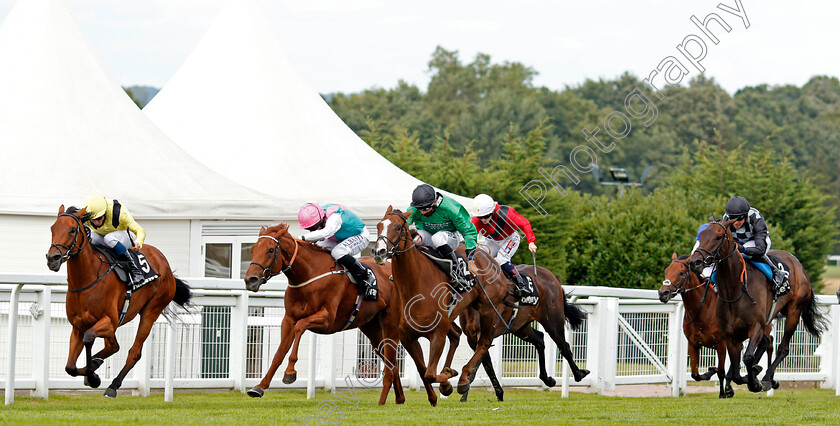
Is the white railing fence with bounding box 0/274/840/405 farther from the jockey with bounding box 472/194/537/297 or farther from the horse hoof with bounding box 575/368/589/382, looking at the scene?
the jockey with bounding box 472/194/537/297

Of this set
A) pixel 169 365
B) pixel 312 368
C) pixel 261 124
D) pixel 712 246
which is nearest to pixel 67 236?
pixel 169 365

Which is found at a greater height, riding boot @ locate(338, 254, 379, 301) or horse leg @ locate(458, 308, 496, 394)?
riding boot @ locate(338, 254, 379, 301)

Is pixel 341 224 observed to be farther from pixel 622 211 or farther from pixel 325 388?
pixel 622 211

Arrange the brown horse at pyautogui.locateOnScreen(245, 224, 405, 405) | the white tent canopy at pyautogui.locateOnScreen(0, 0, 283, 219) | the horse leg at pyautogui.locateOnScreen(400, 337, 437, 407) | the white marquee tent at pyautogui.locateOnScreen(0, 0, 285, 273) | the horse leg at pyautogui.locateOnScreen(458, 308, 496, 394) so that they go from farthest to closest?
the white tent canopy at pyautogui.locateOnScreen(0, 0, 283, 219), the white marquee tent at pyautogui.locateOnScreen(0, 0, 285, 273), the horse leg at pyautogui.locateOnScreen(458, 308, 496, 394), the horse leg at pyautogui.locateOnScreen(400, 337, 437, 407), the brown horse at pyautogui.locateOnScreen(245, 224, 405, 405)

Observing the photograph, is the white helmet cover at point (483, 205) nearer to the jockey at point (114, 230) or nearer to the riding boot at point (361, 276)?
the riding boot at point (361, 276)

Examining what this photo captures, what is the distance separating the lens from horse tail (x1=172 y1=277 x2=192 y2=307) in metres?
11.6

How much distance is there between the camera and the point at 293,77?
2088 cm

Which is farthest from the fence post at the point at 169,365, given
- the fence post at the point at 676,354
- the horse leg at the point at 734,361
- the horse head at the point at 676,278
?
the fence post at the point at 676,354

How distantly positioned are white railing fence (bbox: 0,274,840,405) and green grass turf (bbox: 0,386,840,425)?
258 millimetres

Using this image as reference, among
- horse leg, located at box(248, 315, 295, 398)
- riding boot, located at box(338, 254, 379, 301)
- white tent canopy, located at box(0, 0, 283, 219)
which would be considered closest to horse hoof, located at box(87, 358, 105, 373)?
horse leg, located at box(248, 315, 295, 398)

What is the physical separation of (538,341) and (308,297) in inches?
139

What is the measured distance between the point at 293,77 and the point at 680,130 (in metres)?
57.2

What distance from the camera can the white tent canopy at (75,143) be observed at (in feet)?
51.7

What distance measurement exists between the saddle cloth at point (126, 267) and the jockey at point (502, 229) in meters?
3.42
